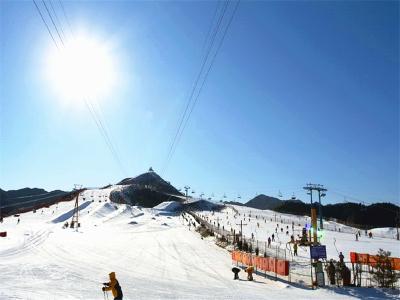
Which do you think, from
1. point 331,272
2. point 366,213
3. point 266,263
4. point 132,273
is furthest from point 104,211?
point 366,213

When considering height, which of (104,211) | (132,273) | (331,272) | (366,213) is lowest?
(132,273)

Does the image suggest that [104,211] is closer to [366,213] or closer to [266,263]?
[266,263]

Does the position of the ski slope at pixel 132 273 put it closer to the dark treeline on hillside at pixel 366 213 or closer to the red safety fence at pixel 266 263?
the red safety fence at pixel 266 263

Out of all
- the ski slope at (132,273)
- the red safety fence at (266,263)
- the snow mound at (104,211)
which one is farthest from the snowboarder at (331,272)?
the snow mound at (104,211)

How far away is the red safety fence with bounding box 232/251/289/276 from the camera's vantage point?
82.5 ft

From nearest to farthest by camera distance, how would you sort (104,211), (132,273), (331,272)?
(331,272)
(132,273)
(104,211)

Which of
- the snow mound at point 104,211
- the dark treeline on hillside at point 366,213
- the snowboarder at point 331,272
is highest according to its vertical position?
the dark treeline on hillside at point 366,213

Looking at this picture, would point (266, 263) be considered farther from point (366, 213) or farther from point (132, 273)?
point (366, 213)

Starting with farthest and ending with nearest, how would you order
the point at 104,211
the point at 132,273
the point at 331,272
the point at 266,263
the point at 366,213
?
the point at 366,213 → the point at 104,211 → the point at 132,273 → the point at 266,263 → the point at 331,272

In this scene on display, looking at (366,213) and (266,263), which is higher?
(366,213)

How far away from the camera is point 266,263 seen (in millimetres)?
27281

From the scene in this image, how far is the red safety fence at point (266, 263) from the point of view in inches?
990

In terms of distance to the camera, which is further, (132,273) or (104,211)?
(104,211)

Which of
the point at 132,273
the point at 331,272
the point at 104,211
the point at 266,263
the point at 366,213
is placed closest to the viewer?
the point at 331,272
